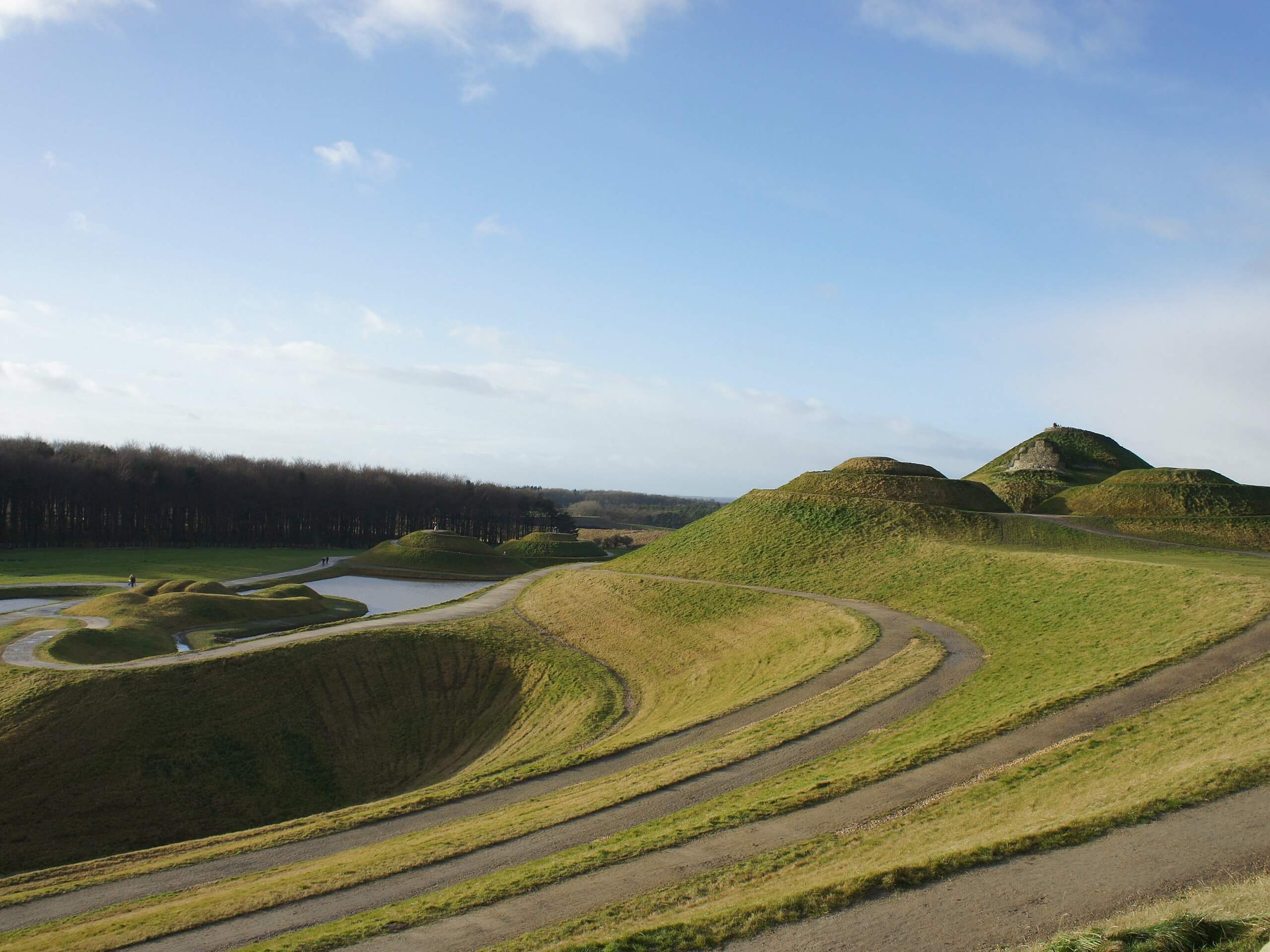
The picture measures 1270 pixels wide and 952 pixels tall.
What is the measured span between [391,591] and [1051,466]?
5187cm

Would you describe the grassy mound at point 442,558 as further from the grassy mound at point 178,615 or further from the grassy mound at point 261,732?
the grassy mound at point 261,732

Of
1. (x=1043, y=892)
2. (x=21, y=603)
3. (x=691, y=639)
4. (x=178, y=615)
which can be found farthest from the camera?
(x=21, y=603)

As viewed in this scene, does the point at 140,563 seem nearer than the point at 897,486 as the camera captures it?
No

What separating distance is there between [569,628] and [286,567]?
43.8 metres

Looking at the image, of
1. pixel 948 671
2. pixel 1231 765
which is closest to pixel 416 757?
pixel 948 671

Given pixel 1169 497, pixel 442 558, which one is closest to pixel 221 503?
pixel 442 558

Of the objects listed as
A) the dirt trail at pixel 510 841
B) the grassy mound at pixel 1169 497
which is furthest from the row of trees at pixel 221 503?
the dirt trail at pixel 510 841

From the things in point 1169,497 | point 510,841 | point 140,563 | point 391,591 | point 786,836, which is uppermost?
point 1169,497

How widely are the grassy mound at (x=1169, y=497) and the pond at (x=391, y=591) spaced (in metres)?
38.6

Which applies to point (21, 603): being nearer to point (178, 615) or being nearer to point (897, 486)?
point (178, 615)

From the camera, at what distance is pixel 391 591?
61.2m

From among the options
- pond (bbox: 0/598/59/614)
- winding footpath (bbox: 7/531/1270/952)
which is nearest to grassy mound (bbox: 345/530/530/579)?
pond (bbox: 0/598/59/614)

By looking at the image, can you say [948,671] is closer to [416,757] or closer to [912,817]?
[912,817]

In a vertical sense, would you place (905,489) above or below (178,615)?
above
